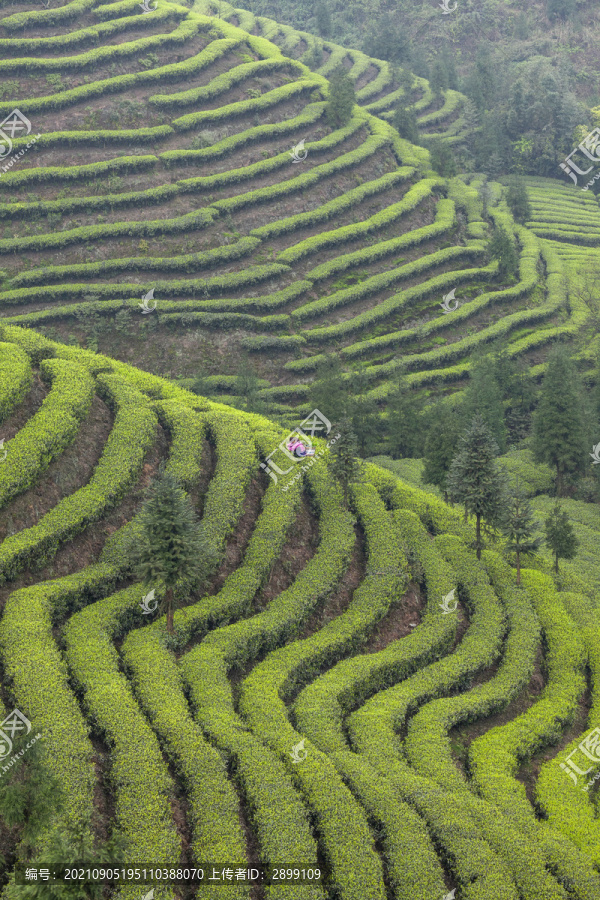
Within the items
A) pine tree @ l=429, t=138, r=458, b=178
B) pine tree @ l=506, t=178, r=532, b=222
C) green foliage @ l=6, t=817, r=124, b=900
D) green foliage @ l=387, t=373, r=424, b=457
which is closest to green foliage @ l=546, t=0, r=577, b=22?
pine tree @ l=506, t=178, r=532, b=222

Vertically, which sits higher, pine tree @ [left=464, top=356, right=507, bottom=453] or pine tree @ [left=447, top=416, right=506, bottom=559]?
pine tree @ [left=447, top=416, right=506, bottom=559]
